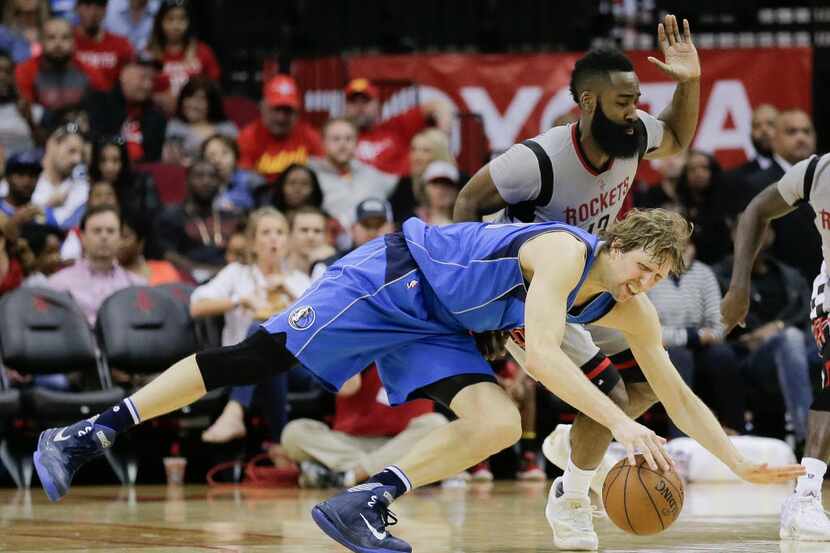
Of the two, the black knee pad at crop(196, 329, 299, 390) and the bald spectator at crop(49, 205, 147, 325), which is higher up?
the black knee pad at crop(196, 329, 299, 390)

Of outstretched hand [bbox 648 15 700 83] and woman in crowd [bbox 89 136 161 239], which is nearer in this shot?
outstretched hand [bbox 648 15 700 83]

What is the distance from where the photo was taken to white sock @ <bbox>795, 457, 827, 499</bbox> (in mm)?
6414

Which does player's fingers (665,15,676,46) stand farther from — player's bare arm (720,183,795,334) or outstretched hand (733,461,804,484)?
outstretched hand (733,461,804,484)

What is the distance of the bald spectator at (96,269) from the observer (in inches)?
408

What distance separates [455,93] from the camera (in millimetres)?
13406

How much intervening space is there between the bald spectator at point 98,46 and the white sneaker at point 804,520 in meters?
8.55

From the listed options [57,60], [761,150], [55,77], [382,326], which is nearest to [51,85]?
[55,77]

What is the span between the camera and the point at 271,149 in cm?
1286

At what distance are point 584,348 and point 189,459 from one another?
185 inches

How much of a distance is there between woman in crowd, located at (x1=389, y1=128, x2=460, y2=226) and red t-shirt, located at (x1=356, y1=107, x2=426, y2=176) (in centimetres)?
59

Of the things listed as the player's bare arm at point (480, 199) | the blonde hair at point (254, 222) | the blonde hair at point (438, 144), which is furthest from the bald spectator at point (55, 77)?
the player's bare arm at point (480, 199)

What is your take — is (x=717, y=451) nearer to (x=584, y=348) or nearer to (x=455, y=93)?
(x=584, y=348)

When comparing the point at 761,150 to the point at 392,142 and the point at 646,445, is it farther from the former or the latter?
the point at 646,445

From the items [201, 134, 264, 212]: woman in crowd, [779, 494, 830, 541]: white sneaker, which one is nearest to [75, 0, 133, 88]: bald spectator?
[201, 134, 264, 212]: woman in crowd
